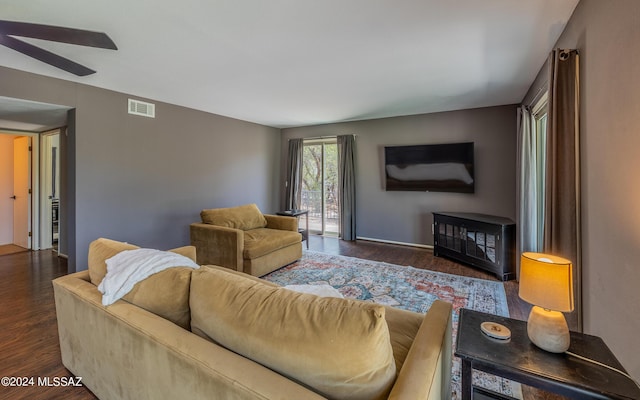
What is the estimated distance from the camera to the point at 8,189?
16.6 feet

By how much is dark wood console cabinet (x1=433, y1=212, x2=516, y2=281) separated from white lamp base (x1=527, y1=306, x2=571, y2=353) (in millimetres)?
2586

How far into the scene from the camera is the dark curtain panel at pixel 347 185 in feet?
18.1

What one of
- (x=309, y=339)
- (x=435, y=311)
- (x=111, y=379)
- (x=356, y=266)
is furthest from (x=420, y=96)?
(x=111, y=379)

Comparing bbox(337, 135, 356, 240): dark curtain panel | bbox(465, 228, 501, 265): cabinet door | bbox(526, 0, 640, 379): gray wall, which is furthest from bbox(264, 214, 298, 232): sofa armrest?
bbox(526, 0, 640, 379): gray wall

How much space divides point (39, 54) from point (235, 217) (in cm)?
255

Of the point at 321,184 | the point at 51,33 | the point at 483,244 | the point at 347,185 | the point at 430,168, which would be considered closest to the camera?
the point at 51,33

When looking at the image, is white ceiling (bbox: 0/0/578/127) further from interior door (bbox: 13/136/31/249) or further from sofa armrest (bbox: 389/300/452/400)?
interior door (bbox: 13/136/31/249)

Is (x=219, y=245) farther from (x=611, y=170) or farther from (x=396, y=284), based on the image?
(x=611, y=170)

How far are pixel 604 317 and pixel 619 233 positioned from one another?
20.8 inches

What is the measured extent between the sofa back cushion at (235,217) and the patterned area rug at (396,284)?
90cm

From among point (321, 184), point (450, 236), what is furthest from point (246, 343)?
point (321, 184)

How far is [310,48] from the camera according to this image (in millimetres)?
2457

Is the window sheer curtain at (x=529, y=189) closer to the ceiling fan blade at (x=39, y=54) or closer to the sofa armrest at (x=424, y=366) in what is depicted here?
the sofa armrest at (x=424, y=366)

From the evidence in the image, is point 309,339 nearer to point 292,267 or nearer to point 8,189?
point 292,267
